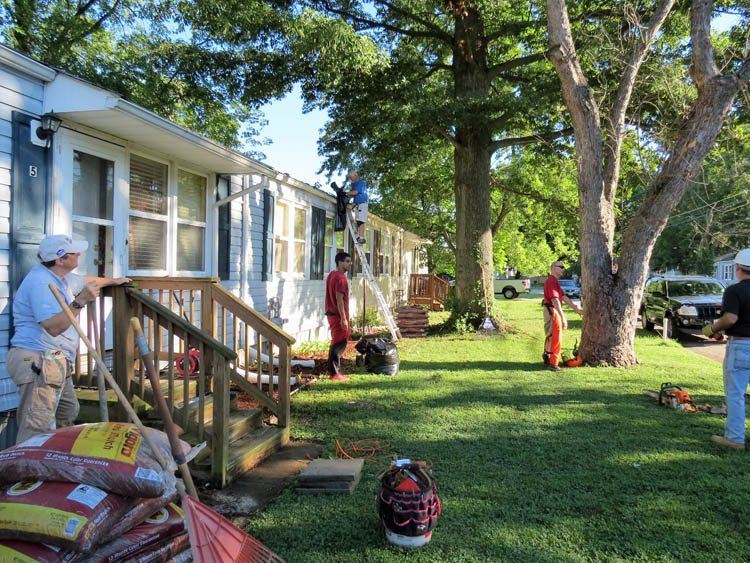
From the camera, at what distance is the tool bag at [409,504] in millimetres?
2949

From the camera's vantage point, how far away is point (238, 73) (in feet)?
38.0

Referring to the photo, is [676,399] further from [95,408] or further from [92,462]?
[95,408]

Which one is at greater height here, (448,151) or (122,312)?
(448,151)

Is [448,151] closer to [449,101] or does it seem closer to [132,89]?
[449,101]

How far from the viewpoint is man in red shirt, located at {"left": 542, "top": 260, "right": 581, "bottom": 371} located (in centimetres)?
Result: 826

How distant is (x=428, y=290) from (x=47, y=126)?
17345mm

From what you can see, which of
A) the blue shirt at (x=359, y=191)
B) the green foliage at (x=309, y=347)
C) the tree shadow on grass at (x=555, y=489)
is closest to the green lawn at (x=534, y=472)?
the tree shadow on grass at (x=555, y=489)

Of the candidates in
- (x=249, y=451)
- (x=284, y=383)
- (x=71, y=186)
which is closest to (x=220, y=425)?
(x=249, y=451)

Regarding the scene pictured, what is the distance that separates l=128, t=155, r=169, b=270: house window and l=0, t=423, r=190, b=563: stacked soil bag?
11.0 feet

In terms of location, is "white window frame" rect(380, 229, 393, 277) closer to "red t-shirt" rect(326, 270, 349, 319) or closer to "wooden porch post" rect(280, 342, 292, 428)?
"red t-shirt" rect(326, 270, 349, 319)

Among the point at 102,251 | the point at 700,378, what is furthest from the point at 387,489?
the point at 700,378

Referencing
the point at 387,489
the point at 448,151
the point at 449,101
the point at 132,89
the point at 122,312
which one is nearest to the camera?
the point at 387,489

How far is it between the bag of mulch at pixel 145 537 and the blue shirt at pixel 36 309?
4.56 ft

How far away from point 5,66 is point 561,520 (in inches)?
220
